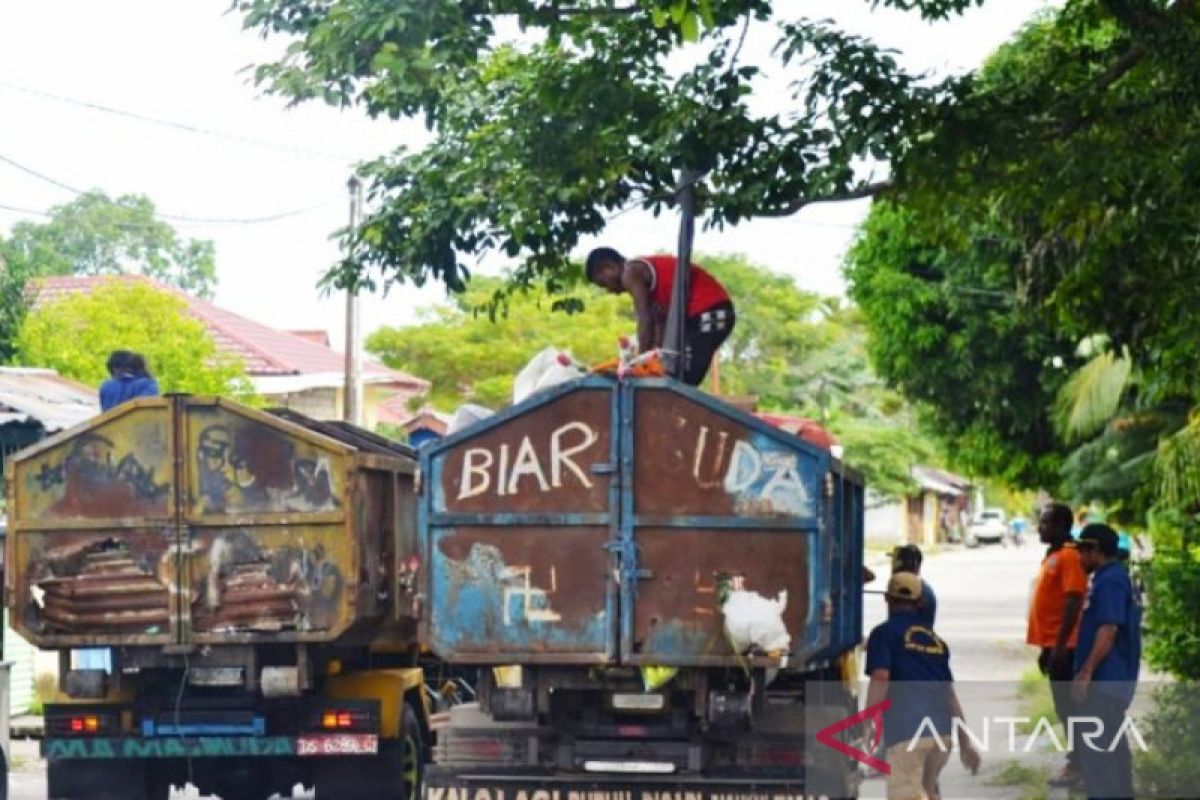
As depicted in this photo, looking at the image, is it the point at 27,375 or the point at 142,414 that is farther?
the point at 27,375

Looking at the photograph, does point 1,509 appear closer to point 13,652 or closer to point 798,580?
point 13,652

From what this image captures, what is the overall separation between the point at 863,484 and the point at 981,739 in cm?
541

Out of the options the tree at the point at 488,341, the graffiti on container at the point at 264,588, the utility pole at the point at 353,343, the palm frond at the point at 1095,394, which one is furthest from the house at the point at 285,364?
the graffiti on container at the point at 264,588

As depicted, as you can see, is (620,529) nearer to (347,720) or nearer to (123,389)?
(347,720)

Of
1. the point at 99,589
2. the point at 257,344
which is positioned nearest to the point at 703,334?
the point at 99,589

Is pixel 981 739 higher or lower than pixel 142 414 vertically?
lower

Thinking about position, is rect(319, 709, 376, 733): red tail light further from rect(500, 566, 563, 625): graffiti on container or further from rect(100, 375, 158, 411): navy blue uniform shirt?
rect(100, 375, 158, 411): navy blue uniform shirt

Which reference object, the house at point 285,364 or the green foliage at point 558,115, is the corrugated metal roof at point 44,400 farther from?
the house at point 285,364

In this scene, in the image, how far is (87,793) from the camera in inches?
497

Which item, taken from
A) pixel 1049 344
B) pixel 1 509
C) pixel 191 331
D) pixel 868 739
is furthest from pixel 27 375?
pixel 868 739

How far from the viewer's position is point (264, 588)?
472 inches

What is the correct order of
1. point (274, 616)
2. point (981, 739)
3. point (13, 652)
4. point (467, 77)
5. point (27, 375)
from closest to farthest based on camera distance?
point (274, 616) < point (467, 77) < point (981, 739) < point (13, 652) < point (27, 375)

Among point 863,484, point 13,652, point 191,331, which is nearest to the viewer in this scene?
point 863,484

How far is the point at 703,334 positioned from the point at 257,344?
36740mm
